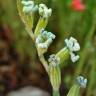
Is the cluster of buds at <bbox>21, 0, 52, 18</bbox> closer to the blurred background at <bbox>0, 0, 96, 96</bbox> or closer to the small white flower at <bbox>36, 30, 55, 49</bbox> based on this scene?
the small white flower at <bbox>36, 30, 55, 49</bbox>

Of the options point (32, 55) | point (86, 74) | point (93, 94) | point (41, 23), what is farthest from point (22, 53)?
point (41, 23)

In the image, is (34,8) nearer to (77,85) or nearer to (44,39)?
(44,39)

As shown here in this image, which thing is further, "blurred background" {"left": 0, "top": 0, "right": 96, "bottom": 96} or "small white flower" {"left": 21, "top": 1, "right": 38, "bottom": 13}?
"blurred background" {"left": 0, "top": 0, "right": 96, "bottom": 96}

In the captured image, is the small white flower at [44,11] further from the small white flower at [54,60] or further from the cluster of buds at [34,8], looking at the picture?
the small white flower at [54,60]

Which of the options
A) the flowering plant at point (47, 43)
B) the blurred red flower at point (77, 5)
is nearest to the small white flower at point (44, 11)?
the flowering plant at point (47, 43)

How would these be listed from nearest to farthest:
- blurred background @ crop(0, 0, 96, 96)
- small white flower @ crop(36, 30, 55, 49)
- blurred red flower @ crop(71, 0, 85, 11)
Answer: small white flower @ crop(36, 30, 55, 49)
blurred red flower @ crop(71, 0, 85, 11)
blurred background @ crop(0, 0, 96, 96)

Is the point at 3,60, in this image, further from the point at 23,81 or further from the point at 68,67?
the point at 68,67

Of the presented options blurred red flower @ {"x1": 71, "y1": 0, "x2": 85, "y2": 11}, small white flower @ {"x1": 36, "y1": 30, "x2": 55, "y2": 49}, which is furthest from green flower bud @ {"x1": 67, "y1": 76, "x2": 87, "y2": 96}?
blurred red flower @ {"x1": 71, "y1": 0, "x2": 85, "y2": 11}

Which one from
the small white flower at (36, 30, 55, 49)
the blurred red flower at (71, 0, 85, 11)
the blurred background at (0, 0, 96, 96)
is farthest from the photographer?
the blurred background at (0, 0, 96, 96)
